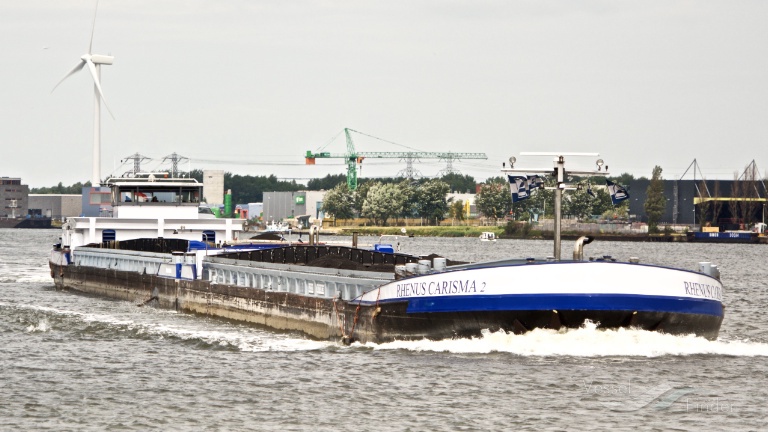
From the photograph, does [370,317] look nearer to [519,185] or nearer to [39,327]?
[519,185]

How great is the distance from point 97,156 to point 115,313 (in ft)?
158

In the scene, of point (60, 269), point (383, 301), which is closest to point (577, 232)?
point (60, 269)

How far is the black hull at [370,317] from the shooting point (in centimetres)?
2769

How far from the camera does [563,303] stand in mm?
27062

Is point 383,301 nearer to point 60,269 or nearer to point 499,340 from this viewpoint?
point 499,340

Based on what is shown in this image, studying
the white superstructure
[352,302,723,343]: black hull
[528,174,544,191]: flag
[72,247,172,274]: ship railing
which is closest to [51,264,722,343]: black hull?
[352,302,723,343]: black hull

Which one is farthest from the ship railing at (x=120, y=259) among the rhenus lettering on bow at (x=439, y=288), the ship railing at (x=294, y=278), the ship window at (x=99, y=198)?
the rhenus lettering on bow at (x=439, y=288)

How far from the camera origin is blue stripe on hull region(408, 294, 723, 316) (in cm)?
2703

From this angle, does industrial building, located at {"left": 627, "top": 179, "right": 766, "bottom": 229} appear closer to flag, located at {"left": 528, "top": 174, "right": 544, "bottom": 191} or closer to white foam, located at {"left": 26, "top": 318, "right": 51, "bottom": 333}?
white foam, located at {"left": 26, "top": 318, "right": 51, "bottom": 333}

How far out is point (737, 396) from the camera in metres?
26.4

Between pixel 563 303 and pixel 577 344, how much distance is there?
1669 millimetres

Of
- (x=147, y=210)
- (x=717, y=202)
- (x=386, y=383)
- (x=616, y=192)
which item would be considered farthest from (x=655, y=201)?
(x=386, y=383)

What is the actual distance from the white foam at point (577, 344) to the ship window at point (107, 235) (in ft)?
114

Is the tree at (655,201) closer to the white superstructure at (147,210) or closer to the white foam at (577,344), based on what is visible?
the white superstructure at (147,210)
